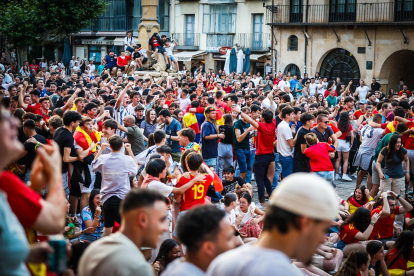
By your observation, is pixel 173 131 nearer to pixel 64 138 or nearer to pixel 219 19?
pixel 64 138

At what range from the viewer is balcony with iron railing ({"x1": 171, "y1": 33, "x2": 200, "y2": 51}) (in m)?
36.2

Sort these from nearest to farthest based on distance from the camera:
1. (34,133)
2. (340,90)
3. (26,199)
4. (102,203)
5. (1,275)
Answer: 1. (1,275)
2. (26,199)
3. (102,203)
4. (34,133)
5. (340,90)

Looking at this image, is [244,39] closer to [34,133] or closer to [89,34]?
[89,34]

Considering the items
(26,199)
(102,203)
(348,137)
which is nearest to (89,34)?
(348,137)

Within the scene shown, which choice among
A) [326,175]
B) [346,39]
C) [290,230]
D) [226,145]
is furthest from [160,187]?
[346,39]

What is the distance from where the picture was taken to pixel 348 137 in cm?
1127

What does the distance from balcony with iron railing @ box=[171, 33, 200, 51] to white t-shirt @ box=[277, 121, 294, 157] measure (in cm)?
2754

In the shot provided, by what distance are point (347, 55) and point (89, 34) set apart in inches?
937

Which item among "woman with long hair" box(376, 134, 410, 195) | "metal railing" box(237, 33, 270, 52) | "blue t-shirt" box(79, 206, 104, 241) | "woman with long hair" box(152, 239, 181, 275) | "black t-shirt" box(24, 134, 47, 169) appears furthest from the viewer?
"metal railing" box(237, 33, 270, 52)

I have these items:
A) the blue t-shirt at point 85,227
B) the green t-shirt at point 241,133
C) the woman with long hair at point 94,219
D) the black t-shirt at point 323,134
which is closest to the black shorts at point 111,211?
the woman with long hair at point 94,219

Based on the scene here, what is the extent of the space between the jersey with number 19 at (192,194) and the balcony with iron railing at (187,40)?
30861 mm

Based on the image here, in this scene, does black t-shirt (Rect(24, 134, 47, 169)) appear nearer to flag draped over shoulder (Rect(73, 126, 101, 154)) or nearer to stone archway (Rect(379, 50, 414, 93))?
flag draped over shoulder (Rect(73, 126, 101, 154))

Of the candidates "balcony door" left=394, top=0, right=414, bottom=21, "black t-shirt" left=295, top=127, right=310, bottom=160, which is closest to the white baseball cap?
"black t-shirt" left=295, top=127, right=310, bottom=160

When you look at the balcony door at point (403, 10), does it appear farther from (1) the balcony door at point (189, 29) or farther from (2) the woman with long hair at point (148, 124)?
(2) the woman with long hair at point (148, 124)
